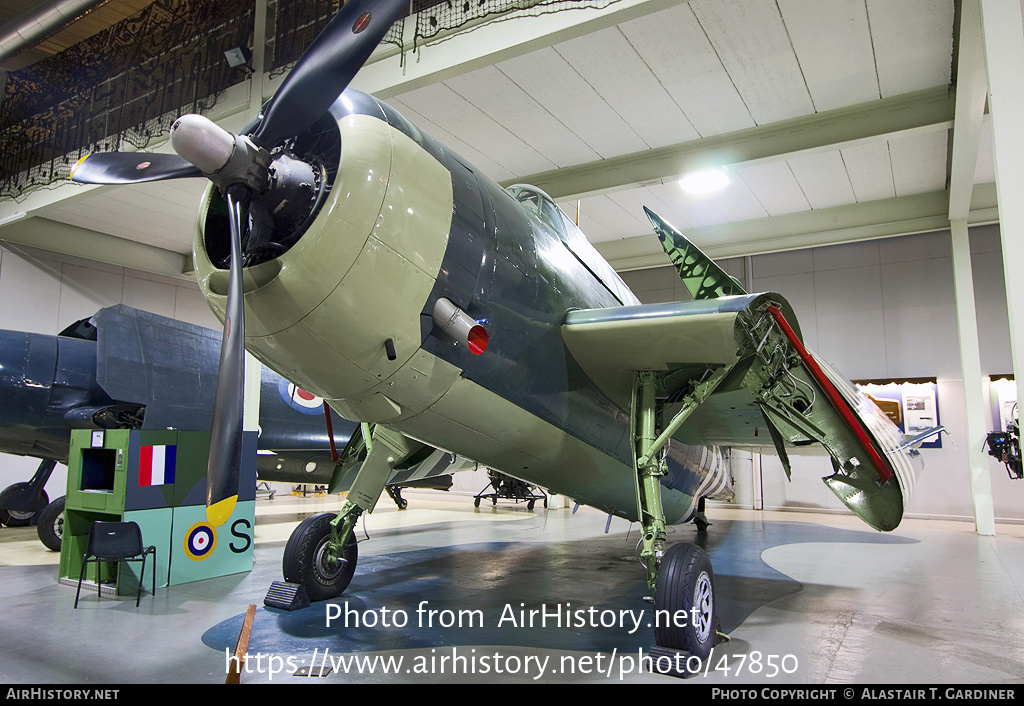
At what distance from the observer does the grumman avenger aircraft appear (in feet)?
9.19

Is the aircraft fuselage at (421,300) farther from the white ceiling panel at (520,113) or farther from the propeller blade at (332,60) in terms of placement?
the white ceiling panel at (520,113)

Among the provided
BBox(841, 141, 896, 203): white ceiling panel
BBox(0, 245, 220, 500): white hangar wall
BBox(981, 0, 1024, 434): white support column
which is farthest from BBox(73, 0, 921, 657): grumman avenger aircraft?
BBox(0, 245, 220, 500): white hangar wall

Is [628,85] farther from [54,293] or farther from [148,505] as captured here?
[54,293]

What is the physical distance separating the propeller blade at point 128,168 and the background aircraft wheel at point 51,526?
21.0ft

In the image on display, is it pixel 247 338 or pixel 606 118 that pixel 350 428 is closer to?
pixel 606 118

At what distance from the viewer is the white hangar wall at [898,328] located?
39.7 ft

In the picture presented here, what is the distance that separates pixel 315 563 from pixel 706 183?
8081mm

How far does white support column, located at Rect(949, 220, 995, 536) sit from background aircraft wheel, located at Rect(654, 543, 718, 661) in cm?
853

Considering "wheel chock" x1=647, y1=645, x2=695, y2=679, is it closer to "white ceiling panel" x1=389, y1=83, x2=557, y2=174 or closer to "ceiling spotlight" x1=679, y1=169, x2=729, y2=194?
"white ceiling panel" x1=389, y1=83, x2=557, y2=174

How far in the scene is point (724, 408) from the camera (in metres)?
5.43

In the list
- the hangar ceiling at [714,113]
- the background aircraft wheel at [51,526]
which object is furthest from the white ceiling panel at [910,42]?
the background aircraft wheel at [51,526]

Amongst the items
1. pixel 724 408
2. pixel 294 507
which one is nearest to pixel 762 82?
pixel 724 408

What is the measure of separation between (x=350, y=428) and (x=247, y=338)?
21.9 ft
